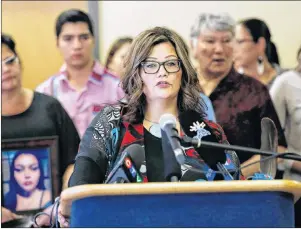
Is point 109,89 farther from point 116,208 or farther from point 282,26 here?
point 116,208

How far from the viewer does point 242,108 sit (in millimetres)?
3008

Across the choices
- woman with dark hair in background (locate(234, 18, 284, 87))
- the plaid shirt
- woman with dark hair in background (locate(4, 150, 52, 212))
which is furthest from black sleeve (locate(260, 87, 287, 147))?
woman with dark hair in background (locate(4, 150, 52, 212))

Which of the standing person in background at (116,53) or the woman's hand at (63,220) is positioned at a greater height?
the standing person in background at (116,53)

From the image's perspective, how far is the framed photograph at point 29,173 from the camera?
3.14 metres

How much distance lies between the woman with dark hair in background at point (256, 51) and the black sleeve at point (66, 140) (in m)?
0.84

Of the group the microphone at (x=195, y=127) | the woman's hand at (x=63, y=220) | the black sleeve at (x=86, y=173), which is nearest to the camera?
the woman's hand at (x=63, y=220)

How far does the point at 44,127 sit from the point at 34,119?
6 centimetres

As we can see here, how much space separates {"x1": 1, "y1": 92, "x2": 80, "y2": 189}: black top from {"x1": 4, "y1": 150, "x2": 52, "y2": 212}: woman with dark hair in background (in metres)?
0.10

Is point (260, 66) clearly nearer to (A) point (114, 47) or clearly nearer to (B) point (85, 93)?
(A) point (114, 47)

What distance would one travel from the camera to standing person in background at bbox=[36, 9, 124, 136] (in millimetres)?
3316

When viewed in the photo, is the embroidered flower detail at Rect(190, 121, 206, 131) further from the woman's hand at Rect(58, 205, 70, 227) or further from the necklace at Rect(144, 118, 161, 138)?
the woman's hand at Rect(58, 205, 70, 227)

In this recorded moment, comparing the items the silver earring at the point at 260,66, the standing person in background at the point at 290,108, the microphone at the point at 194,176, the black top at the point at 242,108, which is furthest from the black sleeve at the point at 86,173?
the silver earring at the point at 260,66

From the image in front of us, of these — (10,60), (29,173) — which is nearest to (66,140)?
(29,173)

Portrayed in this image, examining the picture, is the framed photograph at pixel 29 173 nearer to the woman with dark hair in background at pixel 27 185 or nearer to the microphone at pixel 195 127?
the woman with dark hair in background at pixel 27 185
